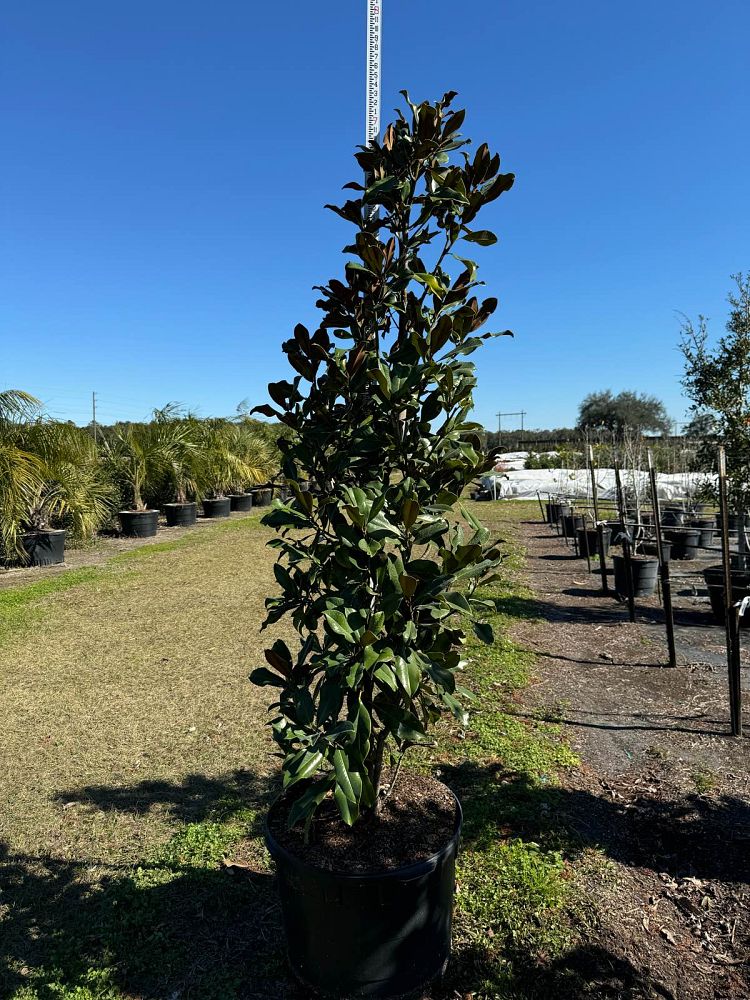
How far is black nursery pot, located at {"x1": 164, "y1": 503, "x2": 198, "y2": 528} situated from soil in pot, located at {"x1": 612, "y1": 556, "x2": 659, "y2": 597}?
399 inches

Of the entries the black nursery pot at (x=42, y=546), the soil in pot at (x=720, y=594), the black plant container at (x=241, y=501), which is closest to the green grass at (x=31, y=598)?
the black nursery pot at (x=42, y=546)

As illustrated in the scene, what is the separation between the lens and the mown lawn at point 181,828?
89.4 inches

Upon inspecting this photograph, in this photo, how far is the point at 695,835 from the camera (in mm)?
2996

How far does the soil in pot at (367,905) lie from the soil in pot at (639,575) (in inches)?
247

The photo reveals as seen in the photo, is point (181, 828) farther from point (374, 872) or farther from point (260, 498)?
point (260, 498)

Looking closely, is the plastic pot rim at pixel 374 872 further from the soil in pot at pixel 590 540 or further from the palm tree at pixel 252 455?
the palm tree at pixel 252 455

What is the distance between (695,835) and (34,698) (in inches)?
170

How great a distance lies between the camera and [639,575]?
7910 mm

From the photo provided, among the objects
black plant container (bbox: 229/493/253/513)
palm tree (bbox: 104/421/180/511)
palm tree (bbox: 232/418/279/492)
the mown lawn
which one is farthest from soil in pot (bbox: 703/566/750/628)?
black plant container (bbox: 229/493/253/513)

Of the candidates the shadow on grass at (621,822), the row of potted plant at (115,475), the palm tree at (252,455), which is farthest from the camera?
the palm tree at (252,455)

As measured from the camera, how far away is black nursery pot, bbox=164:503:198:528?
14.9 meters

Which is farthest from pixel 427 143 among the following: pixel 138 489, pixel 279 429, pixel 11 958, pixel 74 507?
pixel 279 429

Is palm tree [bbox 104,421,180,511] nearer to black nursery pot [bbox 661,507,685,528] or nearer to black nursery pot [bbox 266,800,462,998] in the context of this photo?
black nursery pot [bbox 661,507,685,528]

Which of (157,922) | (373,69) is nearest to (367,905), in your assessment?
(157,922)
